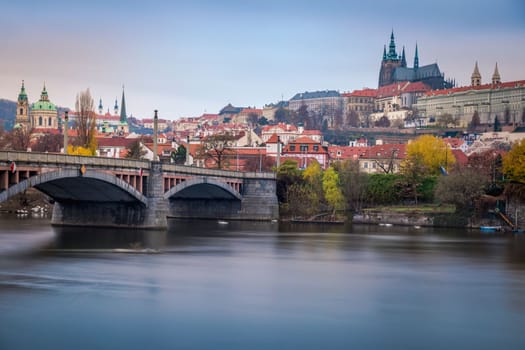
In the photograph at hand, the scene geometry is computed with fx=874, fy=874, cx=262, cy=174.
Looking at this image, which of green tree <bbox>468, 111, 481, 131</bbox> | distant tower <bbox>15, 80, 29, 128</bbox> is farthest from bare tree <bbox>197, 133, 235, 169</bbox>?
green tree <bbox>468, 111, 481, 131</bbox>

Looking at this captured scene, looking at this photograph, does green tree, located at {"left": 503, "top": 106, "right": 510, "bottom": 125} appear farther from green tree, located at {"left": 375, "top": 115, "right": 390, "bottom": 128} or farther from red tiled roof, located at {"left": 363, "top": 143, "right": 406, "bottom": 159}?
red tiled roof, located at {"left": 363, "top": 143, "right": 406, "bottom": 159}

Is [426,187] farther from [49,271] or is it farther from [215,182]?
[49,271]

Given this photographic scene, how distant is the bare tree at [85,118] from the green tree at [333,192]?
69.1 ft

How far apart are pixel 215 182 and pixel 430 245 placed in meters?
17.7

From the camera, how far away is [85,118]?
75.2 m

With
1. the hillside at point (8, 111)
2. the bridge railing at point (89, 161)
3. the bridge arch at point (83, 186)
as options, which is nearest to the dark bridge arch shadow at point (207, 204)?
the bridge railing at point (89, 161)

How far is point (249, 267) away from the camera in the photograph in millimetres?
37688

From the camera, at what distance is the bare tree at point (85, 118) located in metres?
74.1

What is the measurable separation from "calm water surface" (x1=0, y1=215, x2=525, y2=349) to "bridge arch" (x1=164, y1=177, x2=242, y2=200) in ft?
25.7

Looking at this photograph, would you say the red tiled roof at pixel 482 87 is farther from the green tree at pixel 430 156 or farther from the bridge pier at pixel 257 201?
the bridge pier at pixel 257 201

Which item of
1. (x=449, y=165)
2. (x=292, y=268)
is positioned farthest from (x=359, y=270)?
(x=449, y=165)

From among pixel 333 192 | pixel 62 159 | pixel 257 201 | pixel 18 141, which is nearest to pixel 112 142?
pixel 18 141

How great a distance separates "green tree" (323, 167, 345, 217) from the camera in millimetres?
67938

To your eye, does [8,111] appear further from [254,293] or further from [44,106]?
[254,293]
